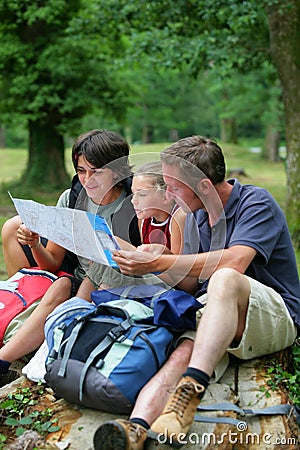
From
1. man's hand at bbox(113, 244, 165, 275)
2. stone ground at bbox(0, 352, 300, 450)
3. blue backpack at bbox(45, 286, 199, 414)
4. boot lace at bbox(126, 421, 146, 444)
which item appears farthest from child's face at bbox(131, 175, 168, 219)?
boot lace at bbox(126, 421, 146, 444)

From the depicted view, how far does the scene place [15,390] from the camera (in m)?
2.97

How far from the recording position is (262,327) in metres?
2.86

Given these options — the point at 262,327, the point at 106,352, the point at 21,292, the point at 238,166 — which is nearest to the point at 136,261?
the point at 106,352

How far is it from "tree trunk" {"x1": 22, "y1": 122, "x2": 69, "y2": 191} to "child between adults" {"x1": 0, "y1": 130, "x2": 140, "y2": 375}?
9.02 meters

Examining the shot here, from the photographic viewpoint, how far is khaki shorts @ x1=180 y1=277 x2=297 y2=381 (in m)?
2.80

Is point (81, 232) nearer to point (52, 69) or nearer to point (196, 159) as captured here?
point (196, 159)

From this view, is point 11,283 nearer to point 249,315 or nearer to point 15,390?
point 15,390

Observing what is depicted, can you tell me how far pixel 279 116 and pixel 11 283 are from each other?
1835cm

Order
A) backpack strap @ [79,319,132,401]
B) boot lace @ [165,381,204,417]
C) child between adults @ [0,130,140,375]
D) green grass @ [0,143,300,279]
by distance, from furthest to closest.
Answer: green grass @ [0,143,300,279]
child between adults @ [0,130,140,375]
backpack strap @ [79,319,132,401]
boot lace @ [165,381,204,417]

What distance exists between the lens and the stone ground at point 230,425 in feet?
8.25

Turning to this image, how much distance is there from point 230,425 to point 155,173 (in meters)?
1.22

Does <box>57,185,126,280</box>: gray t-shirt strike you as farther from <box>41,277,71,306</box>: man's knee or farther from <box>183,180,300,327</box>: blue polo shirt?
<box>183,180,300,327</box>: blue polo shirt

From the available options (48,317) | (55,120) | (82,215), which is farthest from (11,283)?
(55,120)

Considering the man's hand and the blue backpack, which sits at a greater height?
the man's hand
